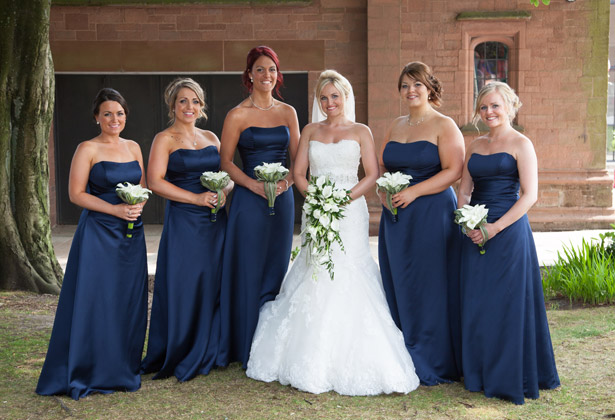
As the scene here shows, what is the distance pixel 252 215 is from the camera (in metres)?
6.19

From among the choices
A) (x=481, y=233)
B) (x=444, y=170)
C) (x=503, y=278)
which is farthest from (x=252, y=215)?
(x=503, y=278)

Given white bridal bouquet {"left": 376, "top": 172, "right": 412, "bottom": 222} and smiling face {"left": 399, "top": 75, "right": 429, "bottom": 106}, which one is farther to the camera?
smiling face {"left": 399, "top": 75, "right": 429, "bottom": 106}

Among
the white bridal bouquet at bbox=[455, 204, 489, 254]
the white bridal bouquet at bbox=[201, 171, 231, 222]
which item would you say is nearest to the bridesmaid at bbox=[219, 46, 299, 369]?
the white bridal bouquet at bbox=[201, 171, 231, 222]

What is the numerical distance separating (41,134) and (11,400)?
13.6 ft

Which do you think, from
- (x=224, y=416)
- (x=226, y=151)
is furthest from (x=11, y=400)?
(x=226, y=151)

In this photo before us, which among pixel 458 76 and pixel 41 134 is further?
pixel 458 76

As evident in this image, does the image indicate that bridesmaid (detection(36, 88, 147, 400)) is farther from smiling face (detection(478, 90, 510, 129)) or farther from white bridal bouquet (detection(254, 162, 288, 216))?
smiling face (detection(478, 90, 510, 129))

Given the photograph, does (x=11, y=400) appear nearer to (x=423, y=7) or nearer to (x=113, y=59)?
(x=113, y=59)

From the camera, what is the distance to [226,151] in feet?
20.7

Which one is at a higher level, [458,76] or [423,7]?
[423,7]

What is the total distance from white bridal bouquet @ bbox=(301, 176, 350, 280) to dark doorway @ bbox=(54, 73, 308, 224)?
8.64 meters

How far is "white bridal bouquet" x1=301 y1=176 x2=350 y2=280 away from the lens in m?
5.59

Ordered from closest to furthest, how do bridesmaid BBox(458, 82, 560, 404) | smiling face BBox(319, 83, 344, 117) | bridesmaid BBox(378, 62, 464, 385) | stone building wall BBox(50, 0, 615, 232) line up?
bridesmaid BBox(458, 82, 560, 404) < bridesmaid BBox(378, 62, 464, 385) < smiling face BBox(319, 83, 344, 117) < stone building wall BBox(50, 0, 615, 232)

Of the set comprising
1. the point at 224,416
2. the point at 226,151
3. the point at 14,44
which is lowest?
the point at 224,416
